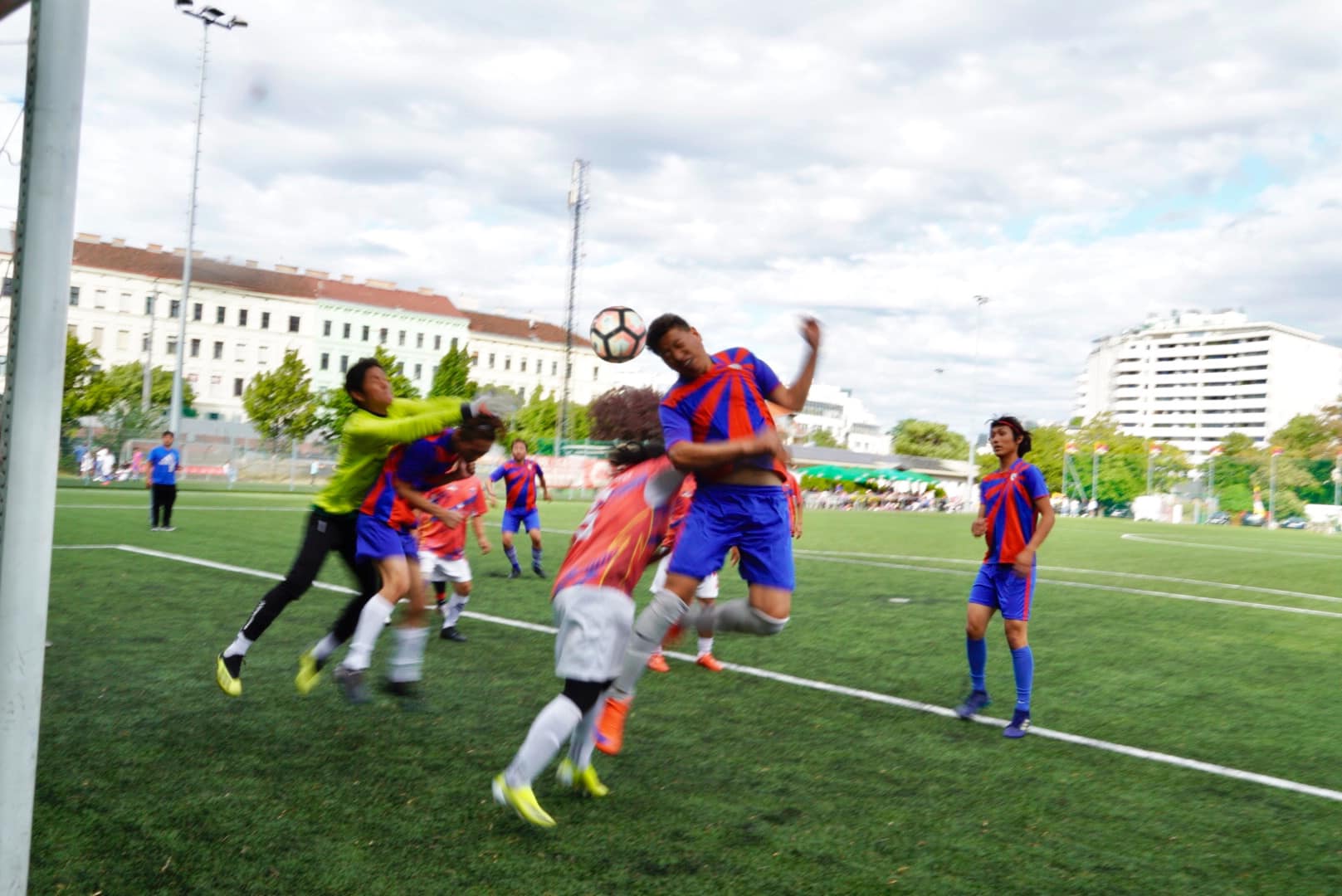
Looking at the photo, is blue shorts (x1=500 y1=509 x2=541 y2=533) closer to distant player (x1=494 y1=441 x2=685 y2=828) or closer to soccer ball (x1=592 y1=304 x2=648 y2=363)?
soccer ball (x1=592 y1=304 x2=648 y2=363)

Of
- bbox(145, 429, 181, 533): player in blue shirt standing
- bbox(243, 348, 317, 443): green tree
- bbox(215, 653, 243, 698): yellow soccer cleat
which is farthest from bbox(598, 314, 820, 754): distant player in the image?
bbox(243, 348, 317, 443): green tree

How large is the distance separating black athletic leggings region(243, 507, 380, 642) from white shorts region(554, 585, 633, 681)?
269 cm

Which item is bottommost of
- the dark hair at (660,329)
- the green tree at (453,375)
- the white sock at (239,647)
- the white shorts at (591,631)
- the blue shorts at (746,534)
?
the white sock at (239,647)

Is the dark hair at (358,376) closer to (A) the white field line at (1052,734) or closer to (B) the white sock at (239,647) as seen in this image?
(B) the white sock at (239,647)

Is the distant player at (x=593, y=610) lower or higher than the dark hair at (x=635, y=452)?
lower

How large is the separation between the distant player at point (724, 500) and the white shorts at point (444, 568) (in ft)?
14.6

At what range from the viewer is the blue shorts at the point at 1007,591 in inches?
259

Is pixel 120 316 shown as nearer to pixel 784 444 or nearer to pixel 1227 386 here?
pixel 784 444

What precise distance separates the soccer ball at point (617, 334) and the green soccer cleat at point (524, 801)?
4.53 m

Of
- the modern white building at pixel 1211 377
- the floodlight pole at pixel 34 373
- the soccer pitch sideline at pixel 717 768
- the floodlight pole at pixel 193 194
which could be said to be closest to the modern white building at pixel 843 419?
the modern white building at pixel 1211 377

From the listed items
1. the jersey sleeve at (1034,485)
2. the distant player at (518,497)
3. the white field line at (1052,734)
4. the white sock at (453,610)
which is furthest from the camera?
the distant player at (518,497)

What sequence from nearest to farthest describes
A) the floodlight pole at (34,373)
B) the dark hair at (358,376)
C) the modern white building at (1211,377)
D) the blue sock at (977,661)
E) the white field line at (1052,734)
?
the floodlight pole at (34,373), the white field line at (1052,734), the dark hair at (358,376), the blue sock at (977,661), the modern white building at (1211,377)

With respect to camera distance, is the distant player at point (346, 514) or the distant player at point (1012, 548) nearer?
the distant player at point (346, 514)

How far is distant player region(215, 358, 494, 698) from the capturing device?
612 centimetres
